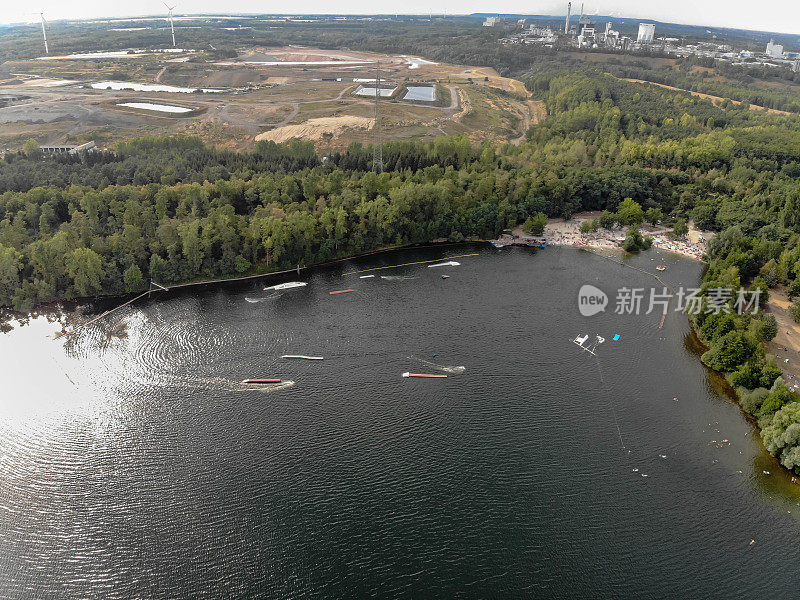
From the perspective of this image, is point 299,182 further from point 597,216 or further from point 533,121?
point 533,121

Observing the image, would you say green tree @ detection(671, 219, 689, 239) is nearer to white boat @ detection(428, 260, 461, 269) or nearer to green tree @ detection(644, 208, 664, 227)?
green tree @ detection(644, 208, 664, 227)

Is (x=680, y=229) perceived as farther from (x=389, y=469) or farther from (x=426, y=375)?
(x=389, y=469)

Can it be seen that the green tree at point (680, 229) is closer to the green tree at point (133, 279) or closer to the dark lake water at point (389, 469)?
the dark lake water at point (389, 469)

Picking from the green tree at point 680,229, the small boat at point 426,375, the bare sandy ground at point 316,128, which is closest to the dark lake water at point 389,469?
the small boat at point 426,375

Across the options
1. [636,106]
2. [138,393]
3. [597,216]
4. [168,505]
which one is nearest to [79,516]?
[168,505]

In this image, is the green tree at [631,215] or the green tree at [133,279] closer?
the green tree at [133,279]

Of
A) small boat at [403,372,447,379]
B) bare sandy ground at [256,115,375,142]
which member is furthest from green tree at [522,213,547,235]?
bare sandy ground at [256,115,375,142]

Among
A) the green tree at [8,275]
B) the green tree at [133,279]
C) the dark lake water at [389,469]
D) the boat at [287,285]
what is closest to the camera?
the dark lake water at [389,469]

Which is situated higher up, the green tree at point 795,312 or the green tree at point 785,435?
the green tree at point 795,312
